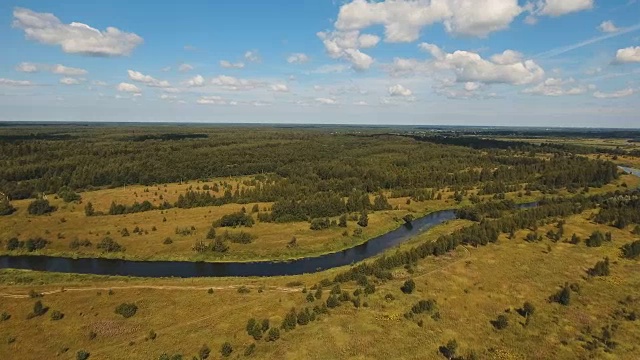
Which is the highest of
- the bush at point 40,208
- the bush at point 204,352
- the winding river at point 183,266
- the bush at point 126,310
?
the bush at point 40,208

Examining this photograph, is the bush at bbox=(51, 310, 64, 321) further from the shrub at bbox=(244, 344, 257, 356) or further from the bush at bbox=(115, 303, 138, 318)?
the shrub at bbox=(244, 344, 257, 356)

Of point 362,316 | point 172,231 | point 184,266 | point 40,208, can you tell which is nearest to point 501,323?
point 362,316

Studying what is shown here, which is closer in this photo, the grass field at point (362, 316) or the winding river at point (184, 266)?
the grass field at point (362, 316)

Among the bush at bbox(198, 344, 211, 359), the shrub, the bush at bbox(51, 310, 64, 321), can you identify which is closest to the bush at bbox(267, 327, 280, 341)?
the shrub

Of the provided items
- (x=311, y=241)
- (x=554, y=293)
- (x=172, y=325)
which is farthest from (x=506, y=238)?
(x=172, y=325)

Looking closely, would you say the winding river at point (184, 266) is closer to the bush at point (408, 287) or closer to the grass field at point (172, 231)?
the grass field at point (172, 231)

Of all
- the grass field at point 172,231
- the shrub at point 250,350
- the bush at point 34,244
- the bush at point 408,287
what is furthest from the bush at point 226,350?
the bush at point 34,244

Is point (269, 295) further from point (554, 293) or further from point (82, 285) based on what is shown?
point (554, 293)
